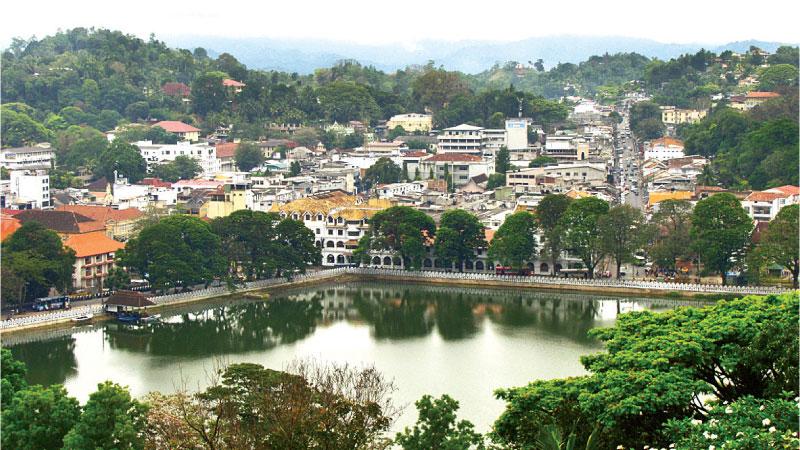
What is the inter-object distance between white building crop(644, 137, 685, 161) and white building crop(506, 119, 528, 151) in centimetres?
313

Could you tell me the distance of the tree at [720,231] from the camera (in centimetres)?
1923

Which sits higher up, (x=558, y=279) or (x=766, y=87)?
(x=766, y=87)

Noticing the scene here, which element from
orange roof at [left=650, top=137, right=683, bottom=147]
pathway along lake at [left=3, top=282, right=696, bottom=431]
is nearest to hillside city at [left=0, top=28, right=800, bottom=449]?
orange roof at [left=650, top=137, right=683, bottom=147]

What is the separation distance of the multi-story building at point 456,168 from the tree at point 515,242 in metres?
8.31

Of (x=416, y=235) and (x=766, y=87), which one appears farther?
(x=766, y=87)

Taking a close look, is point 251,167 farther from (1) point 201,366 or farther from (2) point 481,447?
(2) point 481,447

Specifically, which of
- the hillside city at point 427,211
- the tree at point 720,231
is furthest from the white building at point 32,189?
the tree at point 720,231

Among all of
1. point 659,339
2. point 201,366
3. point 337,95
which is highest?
point 337,95

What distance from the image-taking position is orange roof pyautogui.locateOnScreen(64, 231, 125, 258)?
1942 cm

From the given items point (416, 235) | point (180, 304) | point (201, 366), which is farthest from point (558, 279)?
point (201, 366)

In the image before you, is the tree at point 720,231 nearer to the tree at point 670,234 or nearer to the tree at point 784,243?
the tree at point 670,234

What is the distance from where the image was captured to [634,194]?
Answer: 91.4 ft

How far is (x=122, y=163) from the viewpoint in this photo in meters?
28.5

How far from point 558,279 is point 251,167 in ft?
45.0
